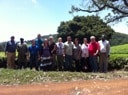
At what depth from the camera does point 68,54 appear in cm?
2245

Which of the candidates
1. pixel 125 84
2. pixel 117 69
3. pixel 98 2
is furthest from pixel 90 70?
pixel 98 2

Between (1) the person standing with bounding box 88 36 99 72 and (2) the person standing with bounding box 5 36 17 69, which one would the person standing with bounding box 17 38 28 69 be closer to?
(2) the person standing with bounding box 5 36 17 69

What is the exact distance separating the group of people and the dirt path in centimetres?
553

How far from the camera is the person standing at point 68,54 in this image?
22250mm

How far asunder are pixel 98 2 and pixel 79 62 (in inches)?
409

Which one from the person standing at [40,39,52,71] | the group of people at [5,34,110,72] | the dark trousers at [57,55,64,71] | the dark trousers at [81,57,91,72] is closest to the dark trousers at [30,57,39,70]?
the group of people at [5,34,110,72]

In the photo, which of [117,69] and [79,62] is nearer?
[79,62]

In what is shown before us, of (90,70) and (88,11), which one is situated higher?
(88,11)

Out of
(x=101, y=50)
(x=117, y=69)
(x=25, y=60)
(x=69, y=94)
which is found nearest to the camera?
(x=69, y=94)

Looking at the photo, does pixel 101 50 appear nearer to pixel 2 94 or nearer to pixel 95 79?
pixel 95 79

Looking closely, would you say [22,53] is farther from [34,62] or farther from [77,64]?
[77,64]

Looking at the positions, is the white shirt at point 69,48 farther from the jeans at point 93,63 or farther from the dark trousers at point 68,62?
the jeans at point 93,63

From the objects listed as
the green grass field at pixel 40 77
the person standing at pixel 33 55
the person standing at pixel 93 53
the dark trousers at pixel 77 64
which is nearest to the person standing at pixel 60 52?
the dark trousers at pixel 77 64

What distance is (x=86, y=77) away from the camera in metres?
18.4
